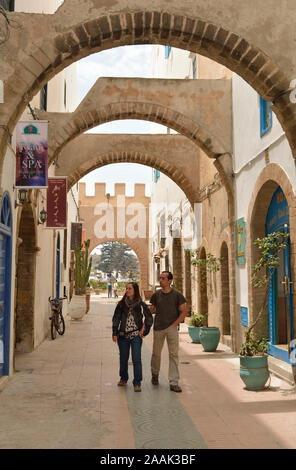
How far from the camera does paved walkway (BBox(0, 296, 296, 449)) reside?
438cm

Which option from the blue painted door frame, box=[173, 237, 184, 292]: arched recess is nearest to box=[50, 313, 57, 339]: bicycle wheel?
the blue painted door frame

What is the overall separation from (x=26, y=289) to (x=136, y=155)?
7123 millimetres

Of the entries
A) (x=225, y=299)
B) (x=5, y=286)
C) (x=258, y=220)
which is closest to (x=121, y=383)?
(x=5, y=286)

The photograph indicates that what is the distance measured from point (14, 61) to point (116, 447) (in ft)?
14.9

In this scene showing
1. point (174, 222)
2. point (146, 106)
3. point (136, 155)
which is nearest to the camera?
point (146, 106)

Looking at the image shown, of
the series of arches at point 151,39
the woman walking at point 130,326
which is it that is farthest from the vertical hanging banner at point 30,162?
the woman walking at point 130,326

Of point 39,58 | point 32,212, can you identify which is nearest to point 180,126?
point 32,212

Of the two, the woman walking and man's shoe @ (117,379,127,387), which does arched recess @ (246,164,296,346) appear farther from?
man's shoe @ (117,379,127,387)

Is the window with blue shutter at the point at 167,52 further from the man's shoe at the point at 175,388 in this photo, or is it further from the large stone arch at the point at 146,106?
the man's shoe at the point at 175,388

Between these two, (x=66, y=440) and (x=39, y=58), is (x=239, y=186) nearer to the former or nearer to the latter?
(x=39, y=58)

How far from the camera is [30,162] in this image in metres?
7.25

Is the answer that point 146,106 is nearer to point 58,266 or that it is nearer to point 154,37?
point 154,37

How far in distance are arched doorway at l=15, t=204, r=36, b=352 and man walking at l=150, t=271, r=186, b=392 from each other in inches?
153
